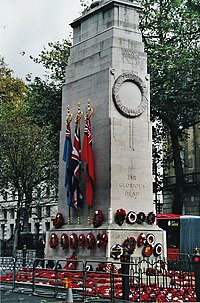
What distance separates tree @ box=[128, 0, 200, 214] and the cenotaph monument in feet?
A: 34.0

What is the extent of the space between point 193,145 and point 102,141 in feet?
111

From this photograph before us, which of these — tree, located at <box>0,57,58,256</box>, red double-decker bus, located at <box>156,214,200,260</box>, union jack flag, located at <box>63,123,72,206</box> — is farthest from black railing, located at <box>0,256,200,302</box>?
tree, located at <box>0,57,58,256</box>

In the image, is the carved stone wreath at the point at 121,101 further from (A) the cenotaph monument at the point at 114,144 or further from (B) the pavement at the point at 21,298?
(B) the pavement at the point at 21,298

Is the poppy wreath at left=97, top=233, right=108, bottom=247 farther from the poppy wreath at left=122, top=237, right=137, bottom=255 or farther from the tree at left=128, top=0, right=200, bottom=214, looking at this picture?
the tree at left=128, top=0, right=200, bottom=214

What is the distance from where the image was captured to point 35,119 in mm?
36531

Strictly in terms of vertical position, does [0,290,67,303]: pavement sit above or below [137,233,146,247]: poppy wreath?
below

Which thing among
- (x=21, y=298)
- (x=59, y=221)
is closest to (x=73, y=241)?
(x=59, y=221)

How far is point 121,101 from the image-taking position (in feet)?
65.2

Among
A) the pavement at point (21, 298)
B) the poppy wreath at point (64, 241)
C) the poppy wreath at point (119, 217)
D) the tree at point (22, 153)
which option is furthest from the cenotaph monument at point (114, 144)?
the tree at point (22, 153)

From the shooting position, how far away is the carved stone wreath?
776 inches

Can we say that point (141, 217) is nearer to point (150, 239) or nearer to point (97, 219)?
point (150, 239)

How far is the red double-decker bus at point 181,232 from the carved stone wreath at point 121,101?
12066mm

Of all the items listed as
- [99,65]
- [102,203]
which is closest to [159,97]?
[99,65]

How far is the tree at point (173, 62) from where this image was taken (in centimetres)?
3114
